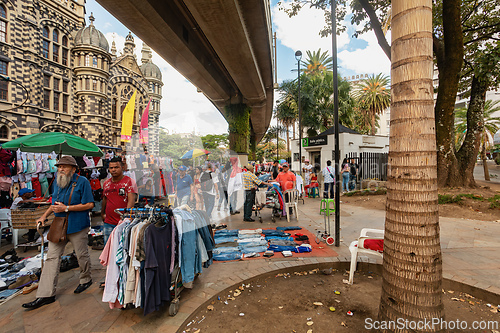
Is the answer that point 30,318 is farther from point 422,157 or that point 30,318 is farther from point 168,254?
point 422,157

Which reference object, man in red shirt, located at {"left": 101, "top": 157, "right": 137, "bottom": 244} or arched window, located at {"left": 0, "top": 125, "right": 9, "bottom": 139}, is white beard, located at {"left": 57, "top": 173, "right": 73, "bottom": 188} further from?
arched window, located at {"left": 0, "top": 125, "right": 9, "bottom": 139}

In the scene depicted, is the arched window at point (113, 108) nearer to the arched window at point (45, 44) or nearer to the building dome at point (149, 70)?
the building dome at point (149, 70)

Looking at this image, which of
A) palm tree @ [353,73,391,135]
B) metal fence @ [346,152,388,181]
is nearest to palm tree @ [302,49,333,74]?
palm tree @ [353,73,391,135]

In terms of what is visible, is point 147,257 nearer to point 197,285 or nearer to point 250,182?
point 197,285

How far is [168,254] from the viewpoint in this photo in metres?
3.01

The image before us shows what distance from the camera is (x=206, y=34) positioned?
7.15 m

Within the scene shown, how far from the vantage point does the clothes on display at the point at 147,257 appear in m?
2.76

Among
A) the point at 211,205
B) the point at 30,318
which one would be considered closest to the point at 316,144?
the point at 211,205

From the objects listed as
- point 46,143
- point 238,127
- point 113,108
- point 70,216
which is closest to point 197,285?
point 70,216

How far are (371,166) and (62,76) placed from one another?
3023 centimetres

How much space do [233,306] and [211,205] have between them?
5091 millimetres

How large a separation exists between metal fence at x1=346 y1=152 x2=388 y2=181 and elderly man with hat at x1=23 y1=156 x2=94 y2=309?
15.9 metres

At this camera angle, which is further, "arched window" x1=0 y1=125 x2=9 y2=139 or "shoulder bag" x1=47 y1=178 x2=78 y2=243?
"arched window" x1=0 y1=125 x2=9 y2=139

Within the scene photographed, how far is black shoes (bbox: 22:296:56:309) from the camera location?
10.2ft
